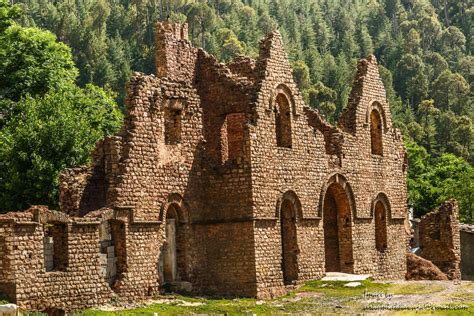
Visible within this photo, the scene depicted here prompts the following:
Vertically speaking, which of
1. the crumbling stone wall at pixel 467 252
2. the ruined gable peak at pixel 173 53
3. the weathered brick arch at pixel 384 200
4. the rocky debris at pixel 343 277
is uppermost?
the ruined gable peak at pixel 173 53

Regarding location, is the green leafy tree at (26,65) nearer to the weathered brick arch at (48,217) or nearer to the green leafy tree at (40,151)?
the green leafy tree at (40,151)

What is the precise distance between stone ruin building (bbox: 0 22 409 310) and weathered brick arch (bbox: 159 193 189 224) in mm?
33

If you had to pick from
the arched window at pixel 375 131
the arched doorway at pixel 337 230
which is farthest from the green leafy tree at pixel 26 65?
the arched doorway at pixel 337 230

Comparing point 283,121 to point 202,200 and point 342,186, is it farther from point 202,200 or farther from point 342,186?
point 202,200

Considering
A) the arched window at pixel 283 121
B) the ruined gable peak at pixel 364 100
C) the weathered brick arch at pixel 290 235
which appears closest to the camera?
the weathered brick arch at pixel 290 235

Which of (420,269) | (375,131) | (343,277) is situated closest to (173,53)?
(343,277)

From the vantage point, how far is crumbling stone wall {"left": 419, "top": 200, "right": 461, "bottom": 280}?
42219mm

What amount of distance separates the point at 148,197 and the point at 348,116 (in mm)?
12227

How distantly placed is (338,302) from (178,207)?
5.61m

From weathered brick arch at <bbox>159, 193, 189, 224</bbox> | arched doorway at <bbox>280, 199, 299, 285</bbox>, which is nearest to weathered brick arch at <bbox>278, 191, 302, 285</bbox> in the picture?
arched doorway at <bbox>280, 199, 299, 285</bbox>

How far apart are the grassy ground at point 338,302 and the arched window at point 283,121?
4.81 metres

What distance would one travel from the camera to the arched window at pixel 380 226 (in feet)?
132

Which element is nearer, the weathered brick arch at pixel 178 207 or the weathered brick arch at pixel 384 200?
the weathered brick arch at pixel 178 207

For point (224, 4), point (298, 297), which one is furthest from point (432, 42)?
point (298, 297)
